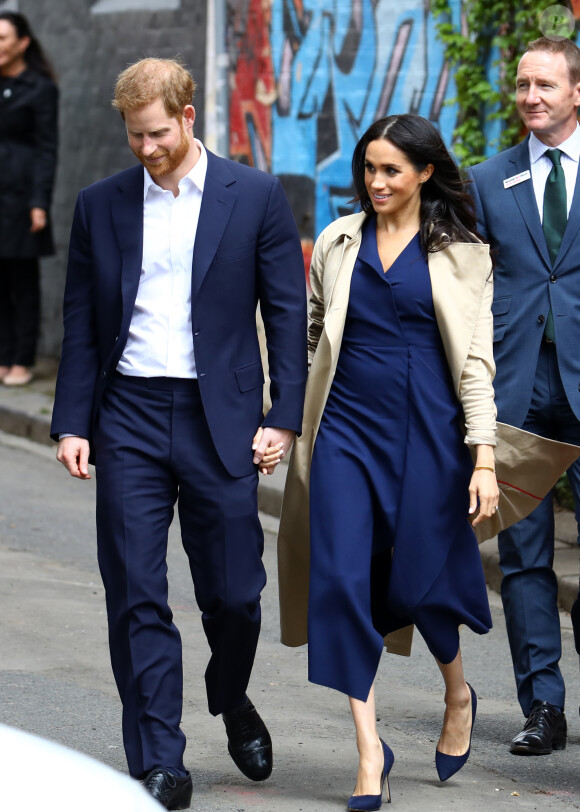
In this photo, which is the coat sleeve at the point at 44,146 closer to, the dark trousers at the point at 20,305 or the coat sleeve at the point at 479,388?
the dark trousers at the point at 20,305

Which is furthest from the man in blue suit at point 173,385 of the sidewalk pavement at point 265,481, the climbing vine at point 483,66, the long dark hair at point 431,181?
the climbing vine at point 483,66

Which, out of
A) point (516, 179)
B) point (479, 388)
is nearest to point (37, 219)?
point (516, 179)

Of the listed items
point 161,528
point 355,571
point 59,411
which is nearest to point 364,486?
point 355,571

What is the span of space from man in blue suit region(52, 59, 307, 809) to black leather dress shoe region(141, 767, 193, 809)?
0.01 m

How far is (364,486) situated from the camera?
433 cm

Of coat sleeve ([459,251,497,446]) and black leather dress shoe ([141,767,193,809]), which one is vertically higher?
coat sleeve ([459,251,497,446])

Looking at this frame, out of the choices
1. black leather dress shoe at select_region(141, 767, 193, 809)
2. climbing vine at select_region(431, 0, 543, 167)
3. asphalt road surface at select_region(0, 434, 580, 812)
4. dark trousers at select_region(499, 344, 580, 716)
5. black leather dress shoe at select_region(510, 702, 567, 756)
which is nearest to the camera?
black leather dress shoe at select_region(141, 767, 193, 809)

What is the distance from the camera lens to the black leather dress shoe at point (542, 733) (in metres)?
4.88

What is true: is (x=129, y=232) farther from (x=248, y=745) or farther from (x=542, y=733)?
(x=542, y=733)

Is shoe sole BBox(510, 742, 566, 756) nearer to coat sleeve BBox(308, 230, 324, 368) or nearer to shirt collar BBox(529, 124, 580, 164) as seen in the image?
coat sleeve BBox(308, 230, 324, 368)

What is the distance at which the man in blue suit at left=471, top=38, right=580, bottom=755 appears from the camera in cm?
489

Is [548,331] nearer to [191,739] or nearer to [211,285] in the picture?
[211,285]

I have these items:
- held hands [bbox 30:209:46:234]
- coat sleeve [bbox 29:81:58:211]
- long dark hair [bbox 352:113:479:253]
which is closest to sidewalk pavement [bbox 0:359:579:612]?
held hands [bbox 30:209:46:234]

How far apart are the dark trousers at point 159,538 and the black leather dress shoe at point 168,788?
6cm
